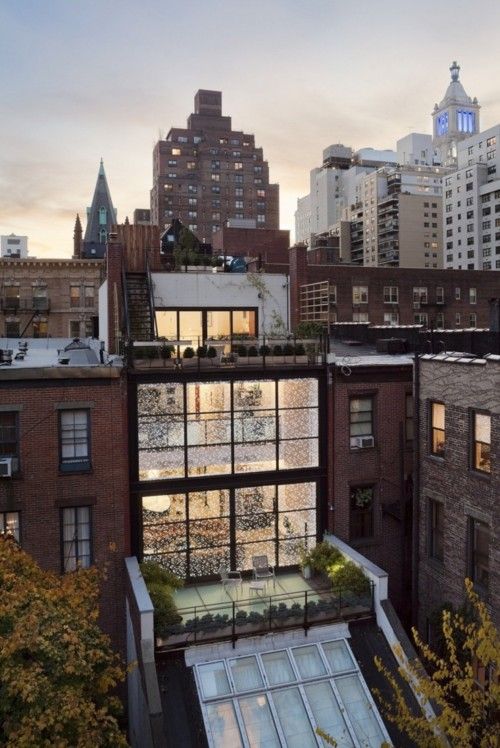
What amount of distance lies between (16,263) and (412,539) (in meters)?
56.8

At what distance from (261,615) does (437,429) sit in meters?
8.77

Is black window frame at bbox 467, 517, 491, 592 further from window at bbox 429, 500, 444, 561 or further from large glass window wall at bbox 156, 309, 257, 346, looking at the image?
large glass window wall at bbox 156, 309, 257, 346

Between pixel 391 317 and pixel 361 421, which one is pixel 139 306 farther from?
pixel 391 317

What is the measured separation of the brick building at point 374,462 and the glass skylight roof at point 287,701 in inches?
235

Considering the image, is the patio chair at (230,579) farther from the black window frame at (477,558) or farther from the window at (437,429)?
the window at (437,429)

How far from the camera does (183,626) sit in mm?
17578

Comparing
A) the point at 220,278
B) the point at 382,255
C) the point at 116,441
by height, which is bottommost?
the point at 116,441

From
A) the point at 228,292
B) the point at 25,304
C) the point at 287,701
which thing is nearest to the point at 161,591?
the point at 287,701

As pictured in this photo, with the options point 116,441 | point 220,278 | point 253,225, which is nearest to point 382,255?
point 253,225

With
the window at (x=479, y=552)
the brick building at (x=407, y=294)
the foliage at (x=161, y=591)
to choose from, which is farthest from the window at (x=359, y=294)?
the foliage at (x=161, y=591)

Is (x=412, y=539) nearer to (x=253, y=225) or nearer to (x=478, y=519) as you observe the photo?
(x=478, y=519)

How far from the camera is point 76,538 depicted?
20281 mm

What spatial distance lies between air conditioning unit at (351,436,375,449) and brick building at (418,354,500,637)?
1.79 meters

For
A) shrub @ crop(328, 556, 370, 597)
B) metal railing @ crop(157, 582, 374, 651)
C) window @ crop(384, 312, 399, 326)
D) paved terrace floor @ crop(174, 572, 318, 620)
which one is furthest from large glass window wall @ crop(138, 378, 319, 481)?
window @ crop(384, 312, 399, 326)
